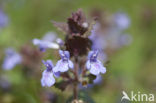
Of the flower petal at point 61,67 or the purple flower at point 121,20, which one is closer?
the flower petal at point 61,67

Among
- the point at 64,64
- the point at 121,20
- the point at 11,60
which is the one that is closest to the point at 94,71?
the point at 64,64

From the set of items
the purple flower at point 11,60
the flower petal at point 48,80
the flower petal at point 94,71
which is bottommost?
the flower petal at point 48,80

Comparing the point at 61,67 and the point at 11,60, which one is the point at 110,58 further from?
the point at 61,67

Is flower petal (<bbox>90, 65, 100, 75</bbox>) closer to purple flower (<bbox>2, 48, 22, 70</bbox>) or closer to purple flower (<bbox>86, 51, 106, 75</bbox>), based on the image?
purple flower (<bbox>86, 51, 106, 75</bbox>)

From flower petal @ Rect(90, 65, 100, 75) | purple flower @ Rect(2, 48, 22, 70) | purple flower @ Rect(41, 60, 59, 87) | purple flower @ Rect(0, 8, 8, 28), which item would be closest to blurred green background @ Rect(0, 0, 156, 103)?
purple flower @ Rect(0, 8, 8, 28)

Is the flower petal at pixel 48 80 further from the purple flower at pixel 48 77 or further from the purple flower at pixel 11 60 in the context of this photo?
the purple flower at pixel 11 60

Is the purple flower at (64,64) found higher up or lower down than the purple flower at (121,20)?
lower down

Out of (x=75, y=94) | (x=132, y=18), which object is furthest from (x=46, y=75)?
(x=132, y=18)

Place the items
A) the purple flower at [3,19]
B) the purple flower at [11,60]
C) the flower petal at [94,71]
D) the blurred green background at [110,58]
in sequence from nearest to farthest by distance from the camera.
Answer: the flower petal at [94,71]
the purple flower at [11,60]
the blurred green background at [110,58]
the purple flower at [3,19]

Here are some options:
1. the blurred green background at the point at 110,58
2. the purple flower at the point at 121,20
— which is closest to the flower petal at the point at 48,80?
the blurred green background at the point at 110,58
